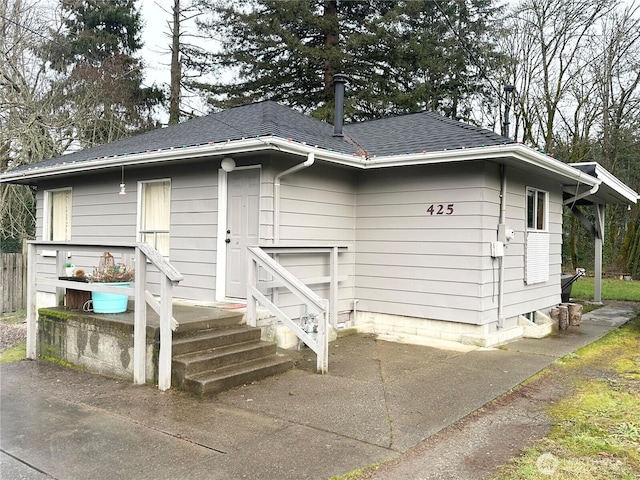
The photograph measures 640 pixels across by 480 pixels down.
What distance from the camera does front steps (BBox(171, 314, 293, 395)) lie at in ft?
14.6

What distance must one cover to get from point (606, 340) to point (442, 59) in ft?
36.9

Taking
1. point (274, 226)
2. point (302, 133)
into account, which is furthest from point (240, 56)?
point (274, 226)

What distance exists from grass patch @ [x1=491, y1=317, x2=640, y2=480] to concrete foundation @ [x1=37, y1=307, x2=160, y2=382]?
330cm

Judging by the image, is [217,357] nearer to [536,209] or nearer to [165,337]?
[165,337]

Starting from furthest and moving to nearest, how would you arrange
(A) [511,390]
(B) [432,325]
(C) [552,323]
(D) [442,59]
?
1. (D) [442,59]
2. (C) [552,323]
3. (B) [432,325]
4. (A) [511,390]

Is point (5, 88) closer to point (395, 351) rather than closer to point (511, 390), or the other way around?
point (395, 351)

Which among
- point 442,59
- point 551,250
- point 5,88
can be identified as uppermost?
point 442,59

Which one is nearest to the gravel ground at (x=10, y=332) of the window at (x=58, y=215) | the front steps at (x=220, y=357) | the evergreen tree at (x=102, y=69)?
the window at (x=58, y=215)

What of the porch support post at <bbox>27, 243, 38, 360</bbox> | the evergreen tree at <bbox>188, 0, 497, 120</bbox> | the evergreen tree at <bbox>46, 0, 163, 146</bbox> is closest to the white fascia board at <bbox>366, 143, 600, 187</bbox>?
the porch support post at <bbox>27, 243, 38, 360</bbox>

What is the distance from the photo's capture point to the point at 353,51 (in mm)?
15719

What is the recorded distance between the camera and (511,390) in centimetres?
463

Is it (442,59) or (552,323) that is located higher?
(442,59)

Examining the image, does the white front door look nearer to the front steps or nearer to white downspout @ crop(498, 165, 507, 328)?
the front steps

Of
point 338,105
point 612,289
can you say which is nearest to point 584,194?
point 338,105
